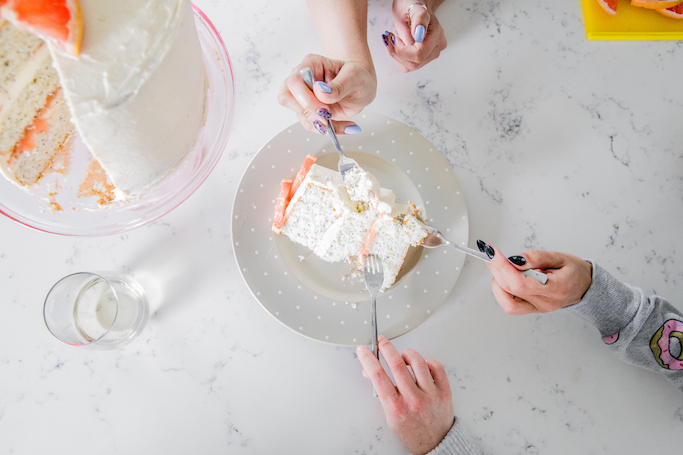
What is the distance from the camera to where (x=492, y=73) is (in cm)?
114

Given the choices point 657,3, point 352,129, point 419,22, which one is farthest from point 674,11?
point 352,129

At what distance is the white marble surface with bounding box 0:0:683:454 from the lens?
3.25 ft

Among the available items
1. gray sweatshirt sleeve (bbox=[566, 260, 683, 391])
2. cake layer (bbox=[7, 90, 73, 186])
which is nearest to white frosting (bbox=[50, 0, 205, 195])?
A: cake layer (bbox=[7, 90, 73, 186])

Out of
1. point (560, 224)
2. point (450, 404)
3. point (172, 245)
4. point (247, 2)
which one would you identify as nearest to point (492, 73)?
point (560, 224)

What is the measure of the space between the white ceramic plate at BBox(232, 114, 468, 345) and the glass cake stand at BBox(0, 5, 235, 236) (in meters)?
0.23

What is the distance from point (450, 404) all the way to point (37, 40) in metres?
1.02

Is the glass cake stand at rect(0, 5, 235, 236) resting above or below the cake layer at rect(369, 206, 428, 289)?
above

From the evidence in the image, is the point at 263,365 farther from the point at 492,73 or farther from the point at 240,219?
the point at 492,73

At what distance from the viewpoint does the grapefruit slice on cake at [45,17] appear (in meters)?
0.43

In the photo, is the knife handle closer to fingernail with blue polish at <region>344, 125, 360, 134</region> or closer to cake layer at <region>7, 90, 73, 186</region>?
fingernail with blue polish at <region>344, 125, 360, 134</region>

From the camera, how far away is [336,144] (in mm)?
929

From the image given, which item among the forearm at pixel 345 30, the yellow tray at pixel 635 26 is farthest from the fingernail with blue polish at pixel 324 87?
the yellow tray at pixel 635 26

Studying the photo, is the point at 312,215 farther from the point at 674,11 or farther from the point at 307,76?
the point at 674,11

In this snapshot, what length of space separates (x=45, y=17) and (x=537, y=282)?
93cm
